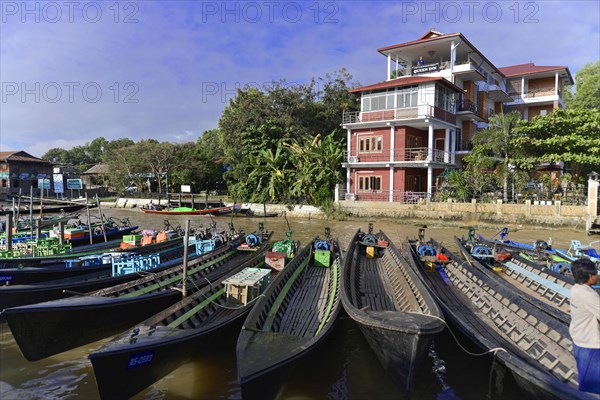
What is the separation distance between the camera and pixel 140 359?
566cm

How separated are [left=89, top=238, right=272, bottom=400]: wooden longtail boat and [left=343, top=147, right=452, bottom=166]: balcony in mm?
25403

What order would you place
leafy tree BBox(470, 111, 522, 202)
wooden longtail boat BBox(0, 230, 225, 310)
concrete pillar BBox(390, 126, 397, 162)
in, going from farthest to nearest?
1. concrete pillar BBox(390, 126, 397, 162)
2. leafy tree BBox(470, 111, 522, 202)
3. wooden longtail boat BBox(0, 230, 225, 310)

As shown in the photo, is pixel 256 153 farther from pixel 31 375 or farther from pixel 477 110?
pixel 31 375

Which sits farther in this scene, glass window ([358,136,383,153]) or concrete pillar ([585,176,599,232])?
glass window ([358,136,383,153])

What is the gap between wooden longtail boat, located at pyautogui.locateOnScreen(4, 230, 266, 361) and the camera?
21.5 feet

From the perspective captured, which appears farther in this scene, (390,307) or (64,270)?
(64,270)

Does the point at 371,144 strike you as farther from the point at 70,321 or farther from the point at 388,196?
the point at 70,321

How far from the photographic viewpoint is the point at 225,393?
6.70 m

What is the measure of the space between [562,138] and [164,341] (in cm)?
3082

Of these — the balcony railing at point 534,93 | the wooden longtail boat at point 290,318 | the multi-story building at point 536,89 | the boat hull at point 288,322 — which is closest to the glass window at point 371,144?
the multi-story building at point 536,89

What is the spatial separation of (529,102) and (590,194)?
20.8m

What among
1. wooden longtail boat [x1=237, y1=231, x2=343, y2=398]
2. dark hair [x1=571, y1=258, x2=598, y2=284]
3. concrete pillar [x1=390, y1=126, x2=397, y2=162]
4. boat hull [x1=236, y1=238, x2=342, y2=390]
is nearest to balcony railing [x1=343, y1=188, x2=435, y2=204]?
concrete pillar [x1=390, y1=126, x2=397, y2=162]

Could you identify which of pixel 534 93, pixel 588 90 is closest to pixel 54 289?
pixel 534 93

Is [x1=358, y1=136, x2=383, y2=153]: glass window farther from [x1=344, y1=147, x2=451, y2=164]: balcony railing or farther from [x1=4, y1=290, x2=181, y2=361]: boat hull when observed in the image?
[x1=4, y1=290, x2=181, y2=361]: boat hull
